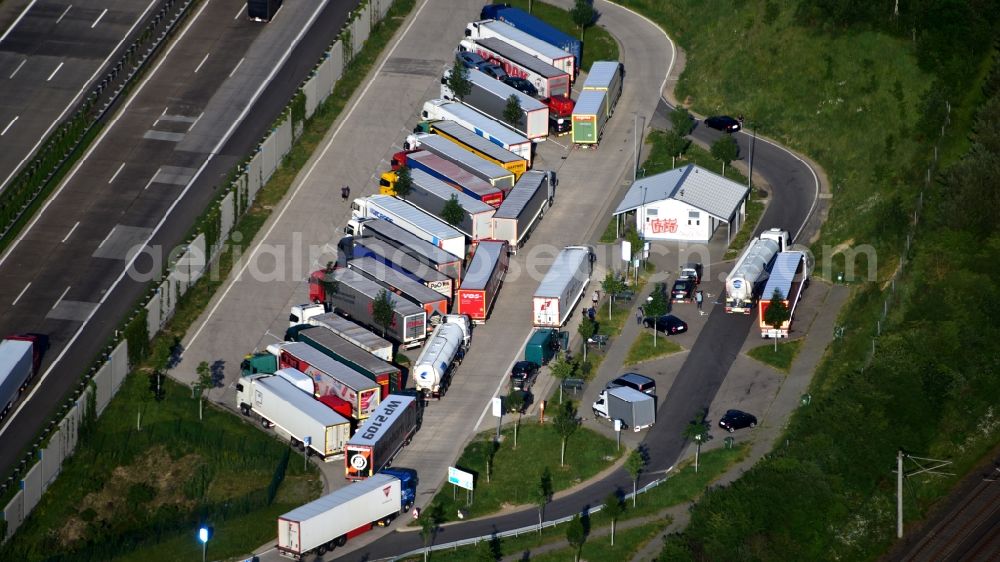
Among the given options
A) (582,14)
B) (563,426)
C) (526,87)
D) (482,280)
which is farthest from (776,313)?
(582,14)

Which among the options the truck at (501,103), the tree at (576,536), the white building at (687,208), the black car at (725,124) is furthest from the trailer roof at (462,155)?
the tree at (576,536)

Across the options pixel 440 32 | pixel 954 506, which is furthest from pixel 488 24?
pixel 954 506

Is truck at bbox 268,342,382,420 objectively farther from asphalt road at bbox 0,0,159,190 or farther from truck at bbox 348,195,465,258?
asphalt road at bbox 0,0,159,190

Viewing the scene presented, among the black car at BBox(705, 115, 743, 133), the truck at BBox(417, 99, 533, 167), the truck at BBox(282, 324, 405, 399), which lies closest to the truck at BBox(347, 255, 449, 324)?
the truck at BBox(282, 324, 405, 399)

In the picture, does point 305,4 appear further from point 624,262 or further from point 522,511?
point 522,511

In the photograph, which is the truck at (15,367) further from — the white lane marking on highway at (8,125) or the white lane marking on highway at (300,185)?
the white lane marking on highway at (8,125)

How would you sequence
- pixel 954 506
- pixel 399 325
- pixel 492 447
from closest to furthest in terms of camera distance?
1. pixel 954 506
2. pixel 492 447
3. pixel 399 325

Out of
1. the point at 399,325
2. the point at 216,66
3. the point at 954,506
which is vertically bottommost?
the point at 954,506
